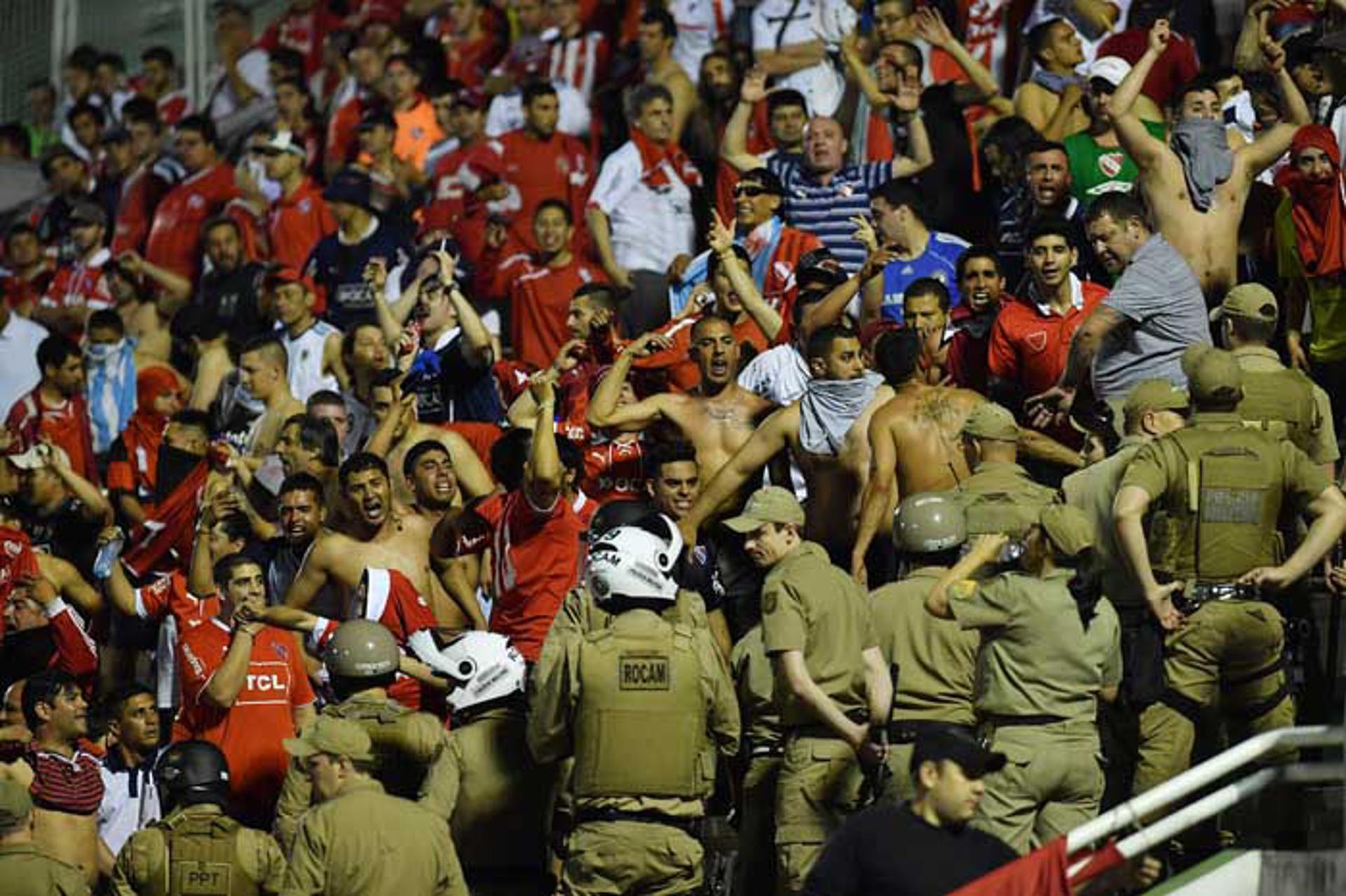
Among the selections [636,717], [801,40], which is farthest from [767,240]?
[636,717]

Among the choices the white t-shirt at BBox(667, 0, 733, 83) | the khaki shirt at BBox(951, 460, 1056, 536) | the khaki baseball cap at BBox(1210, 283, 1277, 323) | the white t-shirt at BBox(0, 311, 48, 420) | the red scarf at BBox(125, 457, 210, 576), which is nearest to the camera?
the khaki shirt at BBox(951, 460, 1056, 536)

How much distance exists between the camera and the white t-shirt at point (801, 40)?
20.5 meters

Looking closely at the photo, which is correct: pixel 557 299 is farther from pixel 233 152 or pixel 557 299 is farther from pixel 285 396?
pixel 233 152

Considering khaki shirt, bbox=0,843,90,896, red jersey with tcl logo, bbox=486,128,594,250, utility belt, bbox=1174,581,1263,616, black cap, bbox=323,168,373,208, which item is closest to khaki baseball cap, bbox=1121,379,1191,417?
utility belt, bbox=1174,581,1263,616

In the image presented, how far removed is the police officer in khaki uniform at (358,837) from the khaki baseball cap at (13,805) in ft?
5.65

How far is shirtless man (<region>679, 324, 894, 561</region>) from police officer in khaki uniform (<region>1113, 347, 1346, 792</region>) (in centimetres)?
250

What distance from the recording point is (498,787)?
1326 cm

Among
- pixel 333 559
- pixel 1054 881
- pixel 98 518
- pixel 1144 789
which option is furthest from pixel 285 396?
pixel 1054 881

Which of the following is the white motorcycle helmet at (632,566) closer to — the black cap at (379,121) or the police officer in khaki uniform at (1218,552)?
the police officer in khaki uniform at (1218,552)

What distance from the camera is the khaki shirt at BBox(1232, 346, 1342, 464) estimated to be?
44.2 ft

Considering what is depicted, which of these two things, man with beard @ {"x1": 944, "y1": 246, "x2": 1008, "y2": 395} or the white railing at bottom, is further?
man with beard @ {"x1": 944, "y1": 246, "x2": 1008, "y2": 395}

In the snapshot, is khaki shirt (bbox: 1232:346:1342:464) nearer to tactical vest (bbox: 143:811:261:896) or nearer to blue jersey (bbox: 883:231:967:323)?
blue jersey (bbox: 883:231:967:323)

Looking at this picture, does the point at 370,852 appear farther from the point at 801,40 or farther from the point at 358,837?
the point at 801,40

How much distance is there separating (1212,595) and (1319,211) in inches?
126
